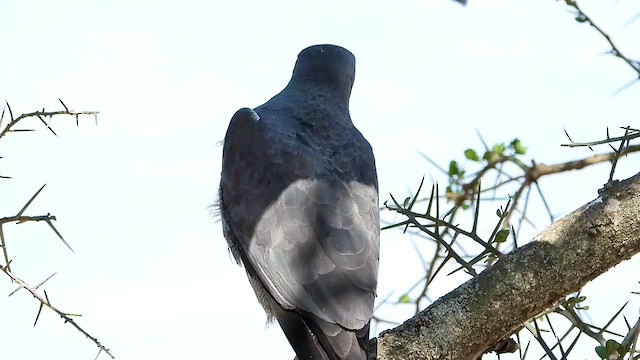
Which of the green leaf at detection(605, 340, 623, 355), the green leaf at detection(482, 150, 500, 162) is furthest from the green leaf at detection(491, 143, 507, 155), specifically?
the green leaf at detection(605, 340, 623, 355)

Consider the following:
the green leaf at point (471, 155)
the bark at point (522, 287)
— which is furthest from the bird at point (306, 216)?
the green leaf at point (471, 155)

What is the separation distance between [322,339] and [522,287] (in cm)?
70

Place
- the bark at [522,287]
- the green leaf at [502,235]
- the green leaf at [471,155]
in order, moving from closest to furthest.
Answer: the bark at [522,287], the green leaf at [502,235], the green leaf at [471,155]

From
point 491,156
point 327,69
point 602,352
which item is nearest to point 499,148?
point 491,156

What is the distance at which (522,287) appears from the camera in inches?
90.4

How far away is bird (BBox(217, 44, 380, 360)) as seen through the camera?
274 centimetres

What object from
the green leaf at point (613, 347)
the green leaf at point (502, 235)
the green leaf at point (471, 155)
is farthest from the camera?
the green leaf at point (471, 155)

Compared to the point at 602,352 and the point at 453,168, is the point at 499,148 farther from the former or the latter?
the point at 602,352

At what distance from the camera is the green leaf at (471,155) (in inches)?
145

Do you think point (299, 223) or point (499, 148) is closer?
point (299, 223)

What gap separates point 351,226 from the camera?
10.1ft

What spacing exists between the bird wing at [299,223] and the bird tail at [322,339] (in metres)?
0.03

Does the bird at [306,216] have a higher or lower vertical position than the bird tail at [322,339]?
higher

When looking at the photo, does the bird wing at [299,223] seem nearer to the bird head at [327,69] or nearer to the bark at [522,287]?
the bark at [522,287]
